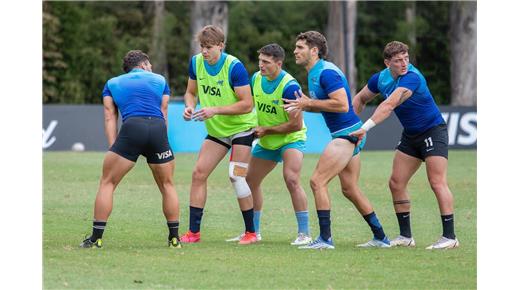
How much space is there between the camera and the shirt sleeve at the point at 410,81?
10.6m

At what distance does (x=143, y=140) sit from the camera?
10289 millimetres

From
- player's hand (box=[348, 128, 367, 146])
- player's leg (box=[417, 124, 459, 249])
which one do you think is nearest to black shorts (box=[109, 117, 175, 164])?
player's hand (box=[348, 128, 367, 146])

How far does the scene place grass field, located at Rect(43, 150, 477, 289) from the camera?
8.70 meters

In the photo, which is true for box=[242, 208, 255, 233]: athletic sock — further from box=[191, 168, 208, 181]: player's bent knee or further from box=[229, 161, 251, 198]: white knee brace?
box=[191, 168, 208, 181]: player's bent knee

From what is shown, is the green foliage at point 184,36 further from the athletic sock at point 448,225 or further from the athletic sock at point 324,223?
the athletic sock at point 324,223

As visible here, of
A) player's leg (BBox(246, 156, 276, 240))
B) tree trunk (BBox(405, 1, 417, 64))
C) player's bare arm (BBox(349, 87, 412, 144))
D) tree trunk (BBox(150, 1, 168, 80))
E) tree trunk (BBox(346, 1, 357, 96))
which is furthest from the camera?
tree trunk (BBox(405, 1, 417, 64))

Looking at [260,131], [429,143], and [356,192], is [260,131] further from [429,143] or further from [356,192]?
[429,143]

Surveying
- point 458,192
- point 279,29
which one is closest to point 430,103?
point 458,192

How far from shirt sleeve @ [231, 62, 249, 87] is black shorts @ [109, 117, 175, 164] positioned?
102cm

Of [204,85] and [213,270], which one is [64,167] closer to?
[204,85]

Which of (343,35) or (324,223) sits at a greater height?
(343,35)

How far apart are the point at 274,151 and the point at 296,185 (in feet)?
1.53

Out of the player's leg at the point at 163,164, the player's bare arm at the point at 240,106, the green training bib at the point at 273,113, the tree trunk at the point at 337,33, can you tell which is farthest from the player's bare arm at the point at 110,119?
the tree trunk at the point at 337,33

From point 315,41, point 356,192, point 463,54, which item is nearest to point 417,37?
point 463,54
